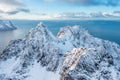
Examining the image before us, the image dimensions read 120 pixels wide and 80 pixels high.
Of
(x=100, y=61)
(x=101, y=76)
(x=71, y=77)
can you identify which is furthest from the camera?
(x=100, y=61)

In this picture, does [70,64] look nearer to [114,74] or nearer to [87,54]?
[87,54]

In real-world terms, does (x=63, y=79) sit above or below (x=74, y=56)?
below

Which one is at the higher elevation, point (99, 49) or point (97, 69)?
point (99, 49)

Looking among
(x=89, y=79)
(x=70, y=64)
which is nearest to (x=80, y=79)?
(x=89, y=79)

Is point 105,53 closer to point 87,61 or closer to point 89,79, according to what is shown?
point 87,61

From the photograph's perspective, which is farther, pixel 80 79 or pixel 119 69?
pixel 119 69

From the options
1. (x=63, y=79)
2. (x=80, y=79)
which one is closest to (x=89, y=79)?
(x=80, y=79)

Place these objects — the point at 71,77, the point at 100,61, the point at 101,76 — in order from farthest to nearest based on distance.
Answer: the point at 100,61 < the point at 101,76 < the point at 71,77

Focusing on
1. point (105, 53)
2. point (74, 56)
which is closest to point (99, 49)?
point (105, 53)

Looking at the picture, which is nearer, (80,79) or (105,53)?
(80,79)
